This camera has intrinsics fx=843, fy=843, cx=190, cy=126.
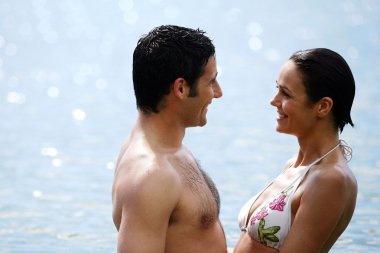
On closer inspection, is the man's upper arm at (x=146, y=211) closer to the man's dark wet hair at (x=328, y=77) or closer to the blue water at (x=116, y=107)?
the man's dark wet hair at (x=328, y=77)

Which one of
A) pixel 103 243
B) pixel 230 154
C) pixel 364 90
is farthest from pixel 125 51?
pixel 103 243

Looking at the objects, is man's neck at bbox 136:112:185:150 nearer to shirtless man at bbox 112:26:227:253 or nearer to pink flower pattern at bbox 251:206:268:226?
shirtless man at bbox 112:26:227:253

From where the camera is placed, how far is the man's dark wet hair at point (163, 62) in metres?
3.88

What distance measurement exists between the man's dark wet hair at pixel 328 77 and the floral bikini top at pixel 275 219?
23 cm

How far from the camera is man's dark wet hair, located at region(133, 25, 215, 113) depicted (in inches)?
153

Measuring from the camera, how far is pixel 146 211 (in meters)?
3.57

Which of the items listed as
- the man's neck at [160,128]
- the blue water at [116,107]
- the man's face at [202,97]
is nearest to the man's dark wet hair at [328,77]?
the man's face at [202,97]

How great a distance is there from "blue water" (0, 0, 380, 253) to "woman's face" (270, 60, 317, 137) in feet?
11.1

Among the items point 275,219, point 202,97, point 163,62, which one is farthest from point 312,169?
point 163,62

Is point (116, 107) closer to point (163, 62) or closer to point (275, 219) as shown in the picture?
point (275, 219)

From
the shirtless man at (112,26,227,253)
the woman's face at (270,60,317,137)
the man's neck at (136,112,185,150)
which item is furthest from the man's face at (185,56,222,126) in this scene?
the woman's face at (270,60,317,137)

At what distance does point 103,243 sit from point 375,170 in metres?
5.07

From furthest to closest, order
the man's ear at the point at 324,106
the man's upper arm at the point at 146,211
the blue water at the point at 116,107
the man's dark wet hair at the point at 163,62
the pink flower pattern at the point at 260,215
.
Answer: the blue water at the point at 116,107 → the pink flower pattern at the point at 260,215 → the man's ear at the point at 324,106 → the man's dark wet hair at the point at 163,62 → the man's upper arm at the point at 146,211

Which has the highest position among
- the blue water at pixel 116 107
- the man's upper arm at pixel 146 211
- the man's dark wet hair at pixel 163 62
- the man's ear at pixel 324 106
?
the man's dark wet hair at pixel 163 62
